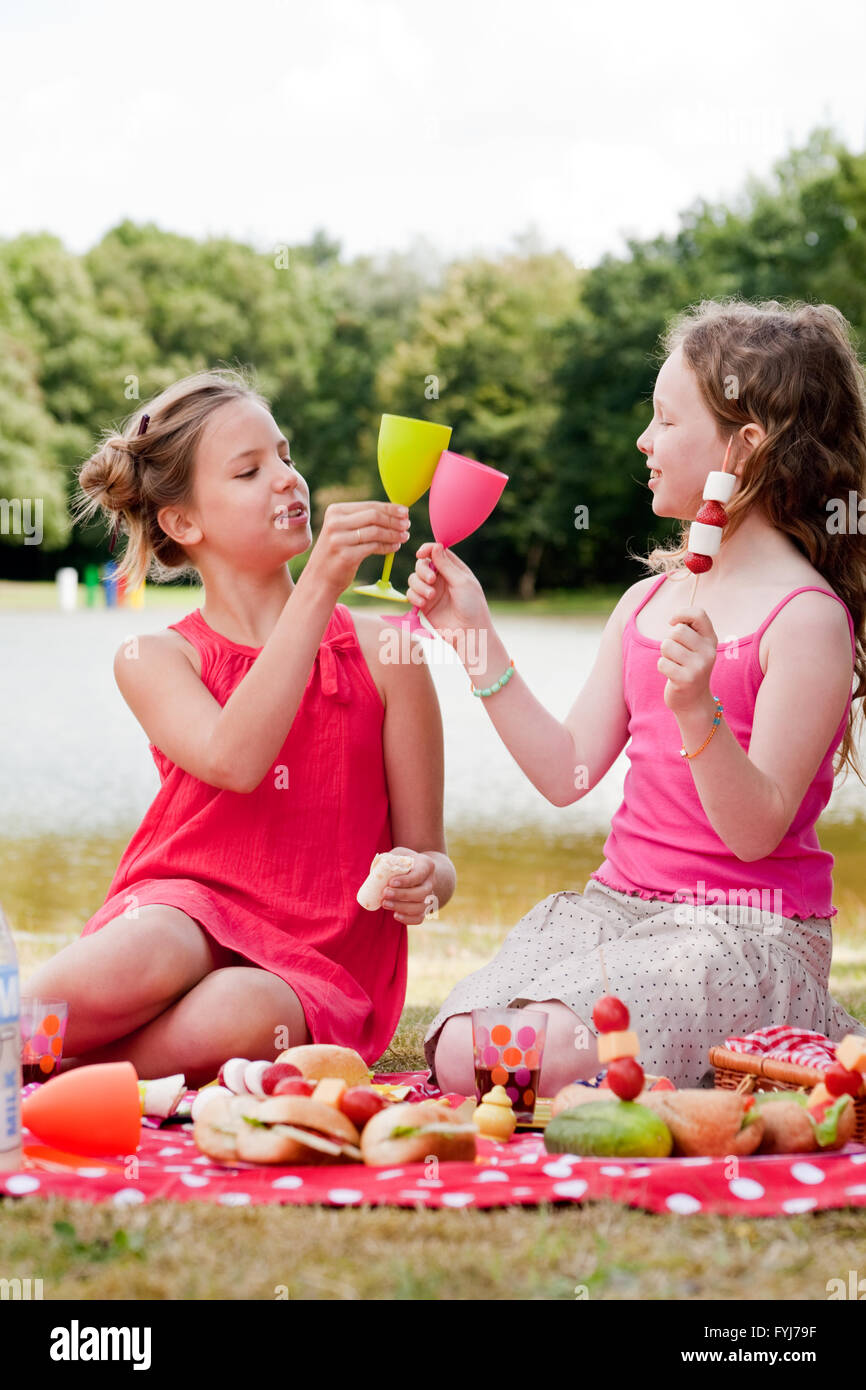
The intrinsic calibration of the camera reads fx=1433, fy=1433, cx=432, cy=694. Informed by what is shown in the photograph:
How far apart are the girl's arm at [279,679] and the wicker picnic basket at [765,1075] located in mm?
1056

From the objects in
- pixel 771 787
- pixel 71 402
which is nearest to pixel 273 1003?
pixel 771 787

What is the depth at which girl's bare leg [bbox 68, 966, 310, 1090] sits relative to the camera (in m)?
2.80

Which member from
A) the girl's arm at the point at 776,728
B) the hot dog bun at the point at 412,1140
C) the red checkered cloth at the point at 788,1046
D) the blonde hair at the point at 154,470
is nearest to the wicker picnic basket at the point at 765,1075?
the red checkered cloth at the point at 788,1046

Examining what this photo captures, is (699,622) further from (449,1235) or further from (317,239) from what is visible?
(317,239)

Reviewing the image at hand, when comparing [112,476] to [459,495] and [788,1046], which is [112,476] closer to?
[459,495]

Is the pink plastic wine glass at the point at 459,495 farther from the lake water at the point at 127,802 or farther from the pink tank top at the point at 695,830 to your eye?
the pink tank top at the point at 695,830

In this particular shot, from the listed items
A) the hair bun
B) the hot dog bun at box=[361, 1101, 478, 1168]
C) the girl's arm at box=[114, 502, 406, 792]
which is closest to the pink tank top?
the girl's arm at box=[114, 502, 406, 792]

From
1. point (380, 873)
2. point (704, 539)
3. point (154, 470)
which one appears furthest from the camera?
point (154, 470)

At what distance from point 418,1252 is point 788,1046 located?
947 mm

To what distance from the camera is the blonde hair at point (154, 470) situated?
3.34 metres

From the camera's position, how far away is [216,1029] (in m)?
2.81

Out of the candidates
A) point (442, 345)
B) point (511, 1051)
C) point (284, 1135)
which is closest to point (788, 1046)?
point (511, 1051)

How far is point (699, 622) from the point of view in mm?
2455

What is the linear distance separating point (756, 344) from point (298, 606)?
115cm
